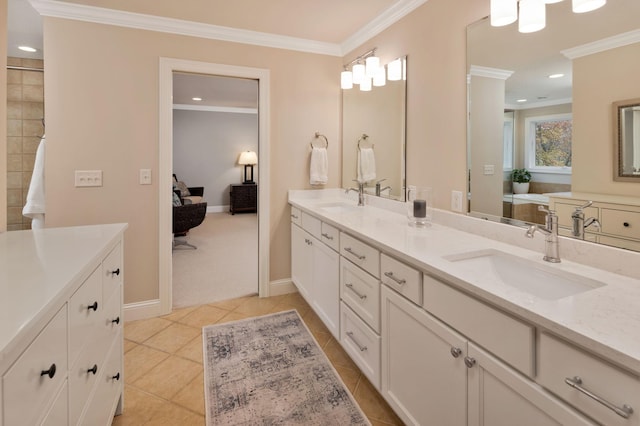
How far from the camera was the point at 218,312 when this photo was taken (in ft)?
9.41

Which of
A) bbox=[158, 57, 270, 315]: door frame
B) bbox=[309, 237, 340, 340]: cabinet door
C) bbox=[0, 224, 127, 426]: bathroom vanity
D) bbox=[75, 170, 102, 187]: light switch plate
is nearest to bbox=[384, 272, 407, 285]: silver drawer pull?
bbox=[309, 237, 340, 340]: cabinet door

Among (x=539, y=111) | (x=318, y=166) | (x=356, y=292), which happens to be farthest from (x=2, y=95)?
(x=539, y=111)

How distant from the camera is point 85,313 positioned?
1.12m

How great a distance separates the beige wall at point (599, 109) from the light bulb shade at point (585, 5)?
Result: 174mm

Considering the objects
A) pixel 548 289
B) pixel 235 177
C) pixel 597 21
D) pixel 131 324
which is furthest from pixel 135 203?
pixel 235 177

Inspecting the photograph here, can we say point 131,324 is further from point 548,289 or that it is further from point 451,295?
point 548,289

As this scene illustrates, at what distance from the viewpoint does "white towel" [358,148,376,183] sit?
2.87 m

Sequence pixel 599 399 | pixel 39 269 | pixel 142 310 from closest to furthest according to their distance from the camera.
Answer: pixel 599 399 → pixel 39 269 → pixel 142 310

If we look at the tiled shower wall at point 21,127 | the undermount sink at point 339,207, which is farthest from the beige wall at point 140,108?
the tiled shower wall at point 21,127

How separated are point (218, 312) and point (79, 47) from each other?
88.9 inches

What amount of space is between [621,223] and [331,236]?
1422 mm

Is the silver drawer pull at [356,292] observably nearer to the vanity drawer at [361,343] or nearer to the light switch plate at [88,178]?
the vanity drawer at [361,343]

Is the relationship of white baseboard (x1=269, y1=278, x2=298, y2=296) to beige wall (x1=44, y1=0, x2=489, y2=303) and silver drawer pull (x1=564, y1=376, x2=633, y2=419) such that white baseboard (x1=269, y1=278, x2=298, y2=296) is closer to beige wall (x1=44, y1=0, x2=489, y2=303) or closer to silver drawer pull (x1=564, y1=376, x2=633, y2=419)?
beige wall (x1=44, y1=0, x2=489, y2=303)

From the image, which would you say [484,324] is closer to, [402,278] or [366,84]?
[402,278]
